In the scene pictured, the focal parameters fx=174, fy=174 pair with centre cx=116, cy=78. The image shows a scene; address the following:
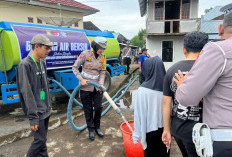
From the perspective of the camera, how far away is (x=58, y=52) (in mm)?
5148

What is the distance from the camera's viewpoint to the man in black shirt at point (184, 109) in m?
1.42

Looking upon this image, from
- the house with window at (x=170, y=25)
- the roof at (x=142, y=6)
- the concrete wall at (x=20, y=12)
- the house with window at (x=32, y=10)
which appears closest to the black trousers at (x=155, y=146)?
the house with window at (x=32, y=10)

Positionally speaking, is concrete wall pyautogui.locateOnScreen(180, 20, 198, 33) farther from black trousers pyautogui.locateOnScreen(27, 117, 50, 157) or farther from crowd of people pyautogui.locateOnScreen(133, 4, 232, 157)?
black trousers pyautogui.locateOnScreen(27, 117, 50, 157)

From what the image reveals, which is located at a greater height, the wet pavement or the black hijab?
the black hijab

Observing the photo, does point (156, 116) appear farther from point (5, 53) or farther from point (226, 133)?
point (5, 53)

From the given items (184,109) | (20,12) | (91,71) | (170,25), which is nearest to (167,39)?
(170,25)

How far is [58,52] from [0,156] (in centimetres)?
306

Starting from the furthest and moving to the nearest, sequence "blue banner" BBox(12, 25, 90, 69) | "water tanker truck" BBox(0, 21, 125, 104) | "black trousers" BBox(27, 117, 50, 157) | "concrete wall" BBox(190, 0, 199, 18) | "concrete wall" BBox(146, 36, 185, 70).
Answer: "concrete wall" BBox(146, 36, 185, 70), "concrete wall" BBox(190, 0, 199, 18), "blue banner" BBox(12, 25, 90, 69), "water tanker truck" BBox(0, 21, 125, 104), "black trousers" BBox(27, 117, 50, 157)

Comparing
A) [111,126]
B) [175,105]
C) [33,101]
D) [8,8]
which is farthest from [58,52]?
[8,8]

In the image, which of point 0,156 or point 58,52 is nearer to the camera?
point 0,156

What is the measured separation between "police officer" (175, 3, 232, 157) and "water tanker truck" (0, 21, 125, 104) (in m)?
4.20

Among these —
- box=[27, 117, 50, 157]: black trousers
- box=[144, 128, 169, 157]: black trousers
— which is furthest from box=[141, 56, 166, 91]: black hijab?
box=[27, 117, 50, 157]: black trousers

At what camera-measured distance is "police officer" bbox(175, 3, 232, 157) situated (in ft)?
3.38

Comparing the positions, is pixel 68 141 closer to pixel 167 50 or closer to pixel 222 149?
pixel 222 149
